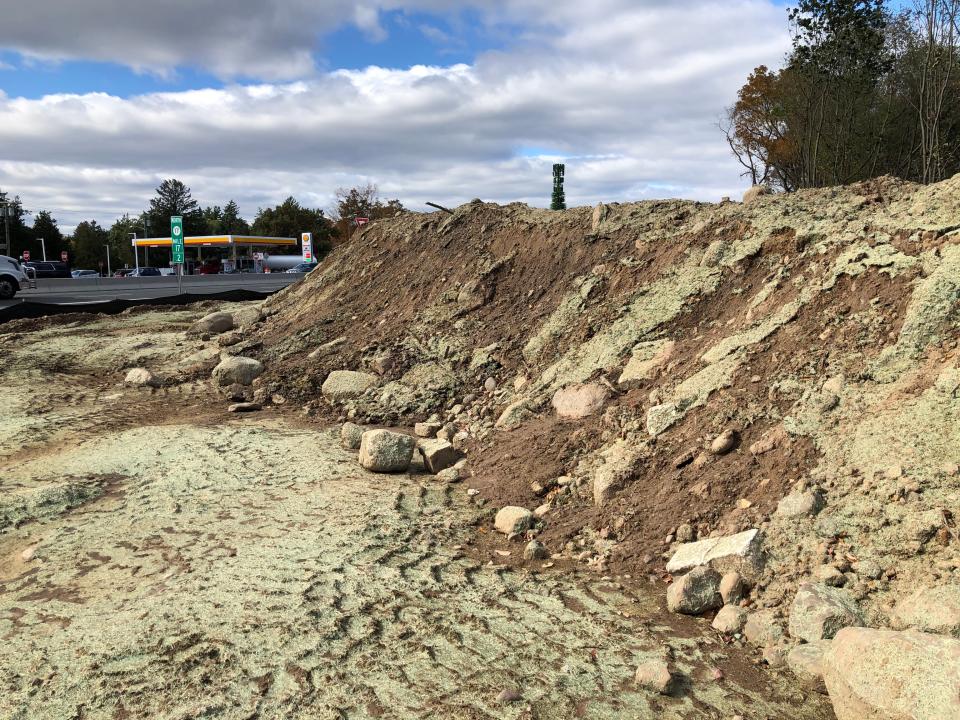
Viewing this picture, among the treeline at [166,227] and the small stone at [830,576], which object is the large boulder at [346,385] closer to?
the small stone at [830,576]

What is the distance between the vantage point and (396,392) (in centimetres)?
760

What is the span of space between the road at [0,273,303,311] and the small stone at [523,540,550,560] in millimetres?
20964

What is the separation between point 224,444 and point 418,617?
11.9ft

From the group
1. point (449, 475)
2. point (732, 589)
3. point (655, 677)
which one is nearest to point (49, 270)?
point (449, 475)

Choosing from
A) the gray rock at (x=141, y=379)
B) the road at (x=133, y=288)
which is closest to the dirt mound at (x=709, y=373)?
the gray rock at (x=141, y=379)

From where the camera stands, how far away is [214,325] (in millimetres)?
11352

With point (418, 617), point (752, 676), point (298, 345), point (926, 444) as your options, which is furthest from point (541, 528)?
point (298, 345)

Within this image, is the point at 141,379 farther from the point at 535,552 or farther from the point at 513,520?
the point at 535,552

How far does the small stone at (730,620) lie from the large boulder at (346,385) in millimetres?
5023


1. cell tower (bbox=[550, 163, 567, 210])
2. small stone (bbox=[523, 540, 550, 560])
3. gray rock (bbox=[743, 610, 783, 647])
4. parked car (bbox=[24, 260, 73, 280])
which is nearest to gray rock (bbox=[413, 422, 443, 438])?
small stone (bbox=[523, 540, 550, 560])

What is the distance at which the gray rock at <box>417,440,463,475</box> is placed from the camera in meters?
5.89

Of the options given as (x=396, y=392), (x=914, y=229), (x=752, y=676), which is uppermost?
(x=914, y=229)

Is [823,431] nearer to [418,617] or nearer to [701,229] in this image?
[418,617]

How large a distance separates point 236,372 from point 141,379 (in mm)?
1239
